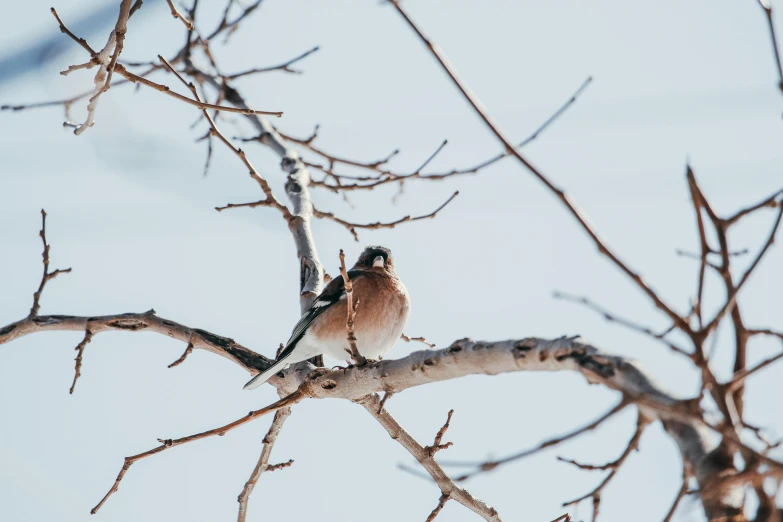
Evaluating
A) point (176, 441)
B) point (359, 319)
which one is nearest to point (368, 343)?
point (359, 319)

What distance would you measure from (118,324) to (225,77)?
2.46 m

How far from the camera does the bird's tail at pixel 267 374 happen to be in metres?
4.08

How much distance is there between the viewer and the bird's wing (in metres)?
4.70

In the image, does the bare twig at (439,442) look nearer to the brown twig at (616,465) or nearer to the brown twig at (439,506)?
the brown twig at (439,506)

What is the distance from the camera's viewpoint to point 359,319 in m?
5.18

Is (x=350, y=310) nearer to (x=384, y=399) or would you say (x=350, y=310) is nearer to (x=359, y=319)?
(x=384, y=399)

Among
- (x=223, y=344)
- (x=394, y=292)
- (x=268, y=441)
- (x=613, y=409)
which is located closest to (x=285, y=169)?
(x=394, y=292)

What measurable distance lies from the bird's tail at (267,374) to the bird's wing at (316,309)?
0.61 ft

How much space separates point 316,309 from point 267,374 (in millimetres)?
832

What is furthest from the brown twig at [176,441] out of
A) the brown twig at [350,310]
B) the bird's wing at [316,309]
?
the bird's wing at [316,309]

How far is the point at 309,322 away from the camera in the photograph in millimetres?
4789

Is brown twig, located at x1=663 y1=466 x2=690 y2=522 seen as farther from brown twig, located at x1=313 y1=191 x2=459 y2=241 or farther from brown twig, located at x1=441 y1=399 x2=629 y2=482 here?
brown twig, located at x1=313 y1=191 x2=459 y2=241

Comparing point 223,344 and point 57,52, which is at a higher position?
point 223,344

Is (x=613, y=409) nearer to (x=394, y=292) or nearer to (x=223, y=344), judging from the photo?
(x=223, y=344)
